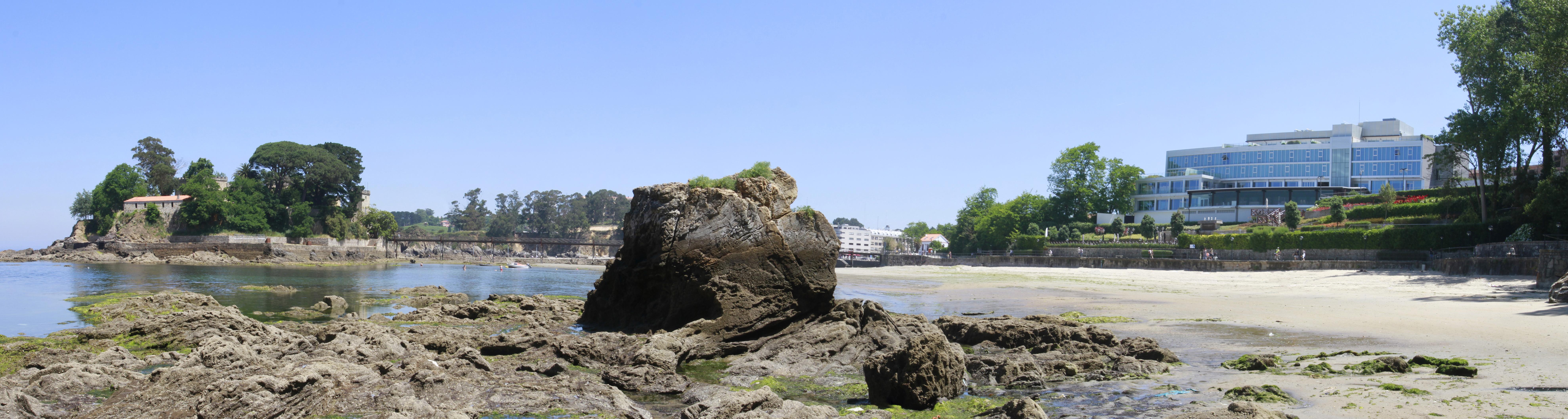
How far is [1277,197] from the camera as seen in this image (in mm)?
73875

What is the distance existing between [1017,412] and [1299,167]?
105m

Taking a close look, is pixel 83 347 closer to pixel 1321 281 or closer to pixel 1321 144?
pixel 1321 281

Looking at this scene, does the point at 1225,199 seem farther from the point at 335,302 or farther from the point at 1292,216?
the point at 335,302

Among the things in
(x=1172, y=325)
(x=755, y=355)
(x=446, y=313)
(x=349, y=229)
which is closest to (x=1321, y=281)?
(x=1172, y=325)

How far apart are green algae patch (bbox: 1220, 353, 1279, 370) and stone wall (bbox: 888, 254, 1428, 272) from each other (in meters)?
29.9

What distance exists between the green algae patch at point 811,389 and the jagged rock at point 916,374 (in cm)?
39

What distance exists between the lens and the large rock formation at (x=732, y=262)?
16125 millimetres

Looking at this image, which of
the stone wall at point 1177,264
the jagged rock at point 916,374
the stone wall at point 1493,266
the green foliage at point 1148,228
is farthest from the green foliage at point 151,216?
the stone wall at point 1493,266

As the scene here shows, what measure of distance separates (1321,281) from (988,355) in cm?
2468

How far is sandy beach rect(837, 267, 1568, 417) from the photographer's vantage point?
8.93 meters

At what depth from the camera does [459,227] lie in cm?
19750

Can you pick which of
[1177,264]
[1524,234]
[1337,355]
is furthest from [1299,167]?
[1337,355]

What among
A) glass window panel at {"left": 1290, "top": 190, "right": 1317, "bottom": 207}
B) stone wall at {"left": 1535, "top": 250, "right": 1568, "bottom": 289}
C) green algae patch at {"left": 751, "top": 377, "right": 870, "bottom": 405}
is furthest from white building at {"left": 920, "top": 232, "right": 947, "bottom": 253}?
green algae patch at {"left": 751, "top": 377, "right": 870, "bottom": 405}

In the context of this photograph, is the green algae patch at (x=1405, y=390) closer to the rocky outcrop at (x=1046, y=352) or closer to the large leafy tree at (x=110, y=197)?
the rocky outcrop at (x=1046, y=352)
